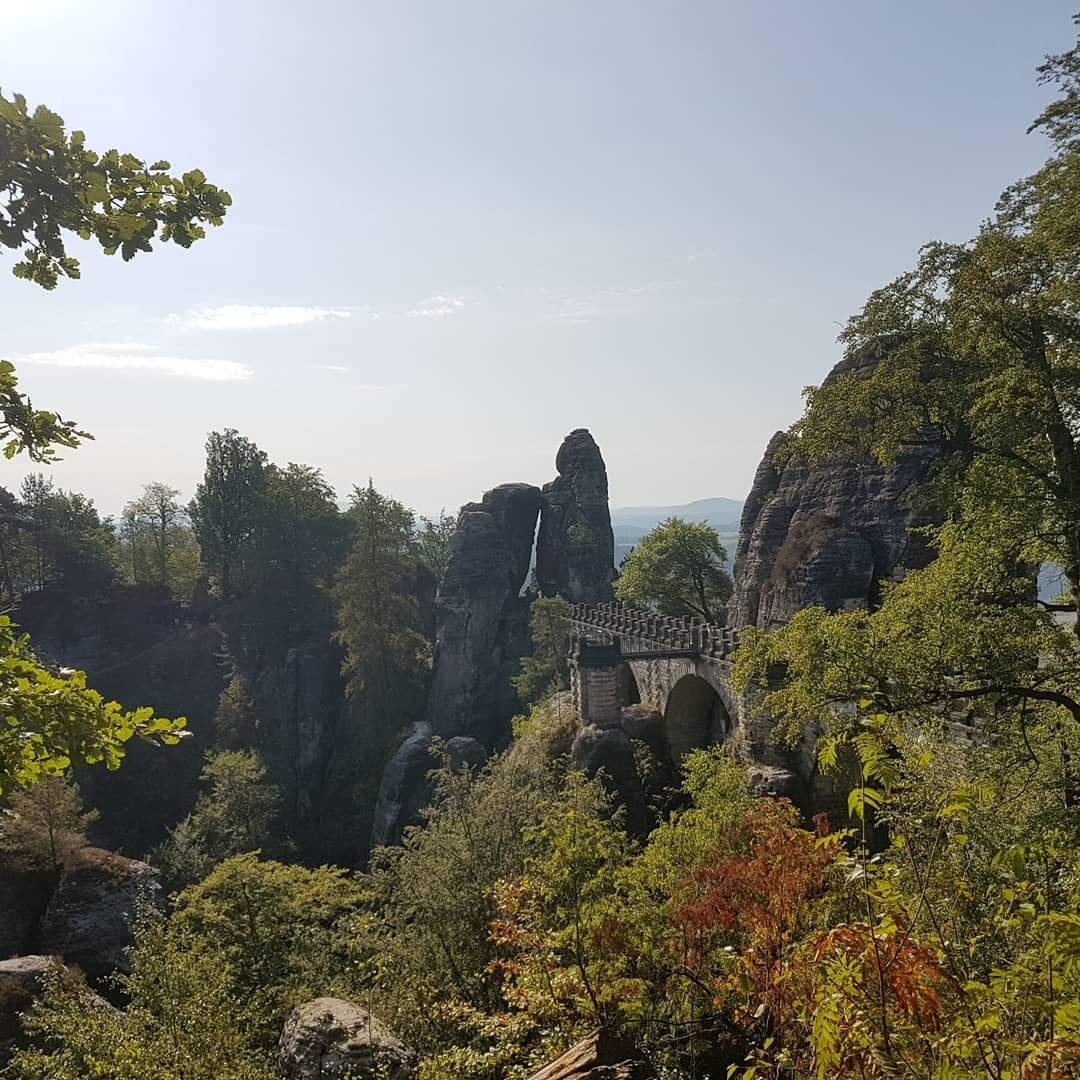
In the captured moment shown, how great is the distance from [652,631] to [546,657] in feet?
41.2

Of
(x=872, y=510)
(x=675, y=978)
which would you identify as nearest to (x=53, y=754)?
(x=675, y=978)

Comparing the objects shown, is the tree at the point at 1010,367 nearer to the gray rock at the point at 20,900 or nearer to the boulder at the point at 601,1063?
the boulder at the point at 601,1063

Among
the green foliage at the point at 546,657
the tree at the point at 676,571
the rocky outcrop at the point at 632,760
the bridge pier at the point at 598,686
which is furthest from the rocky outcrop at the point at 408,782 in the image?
the tree at the point at 676,571

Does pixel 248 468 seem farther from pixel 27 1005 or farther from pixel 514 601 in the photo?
pixel 27 1005

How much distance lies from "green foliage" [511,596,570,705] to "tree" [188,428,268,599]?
22239 mm

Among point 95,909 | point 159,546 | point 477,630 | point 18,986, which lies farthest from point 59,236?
point 159,546

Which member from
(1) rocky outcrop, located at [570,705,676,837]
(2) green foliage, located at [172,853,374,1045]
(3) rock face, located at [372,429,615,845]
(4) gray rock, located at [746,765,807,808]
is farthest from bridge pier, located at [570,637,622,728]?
(2) green foliage, located at [172,853,374,1045]

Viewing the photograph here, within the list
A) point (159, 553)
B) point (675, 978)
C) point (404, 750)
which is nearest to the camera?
point (675, 978)

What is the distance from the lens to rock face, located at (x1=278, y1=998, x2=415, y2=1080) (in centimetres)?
962

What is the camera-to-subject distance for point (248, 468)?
51500 millimetres

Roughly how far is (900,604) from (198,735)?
4431cm

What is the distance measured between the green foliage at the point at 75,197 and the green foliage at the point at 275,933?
1377cm

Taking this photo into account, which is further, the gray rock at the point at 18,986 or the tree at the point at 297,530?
the tree at the point at 297,530

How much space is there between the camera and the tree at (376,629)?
41.0m
